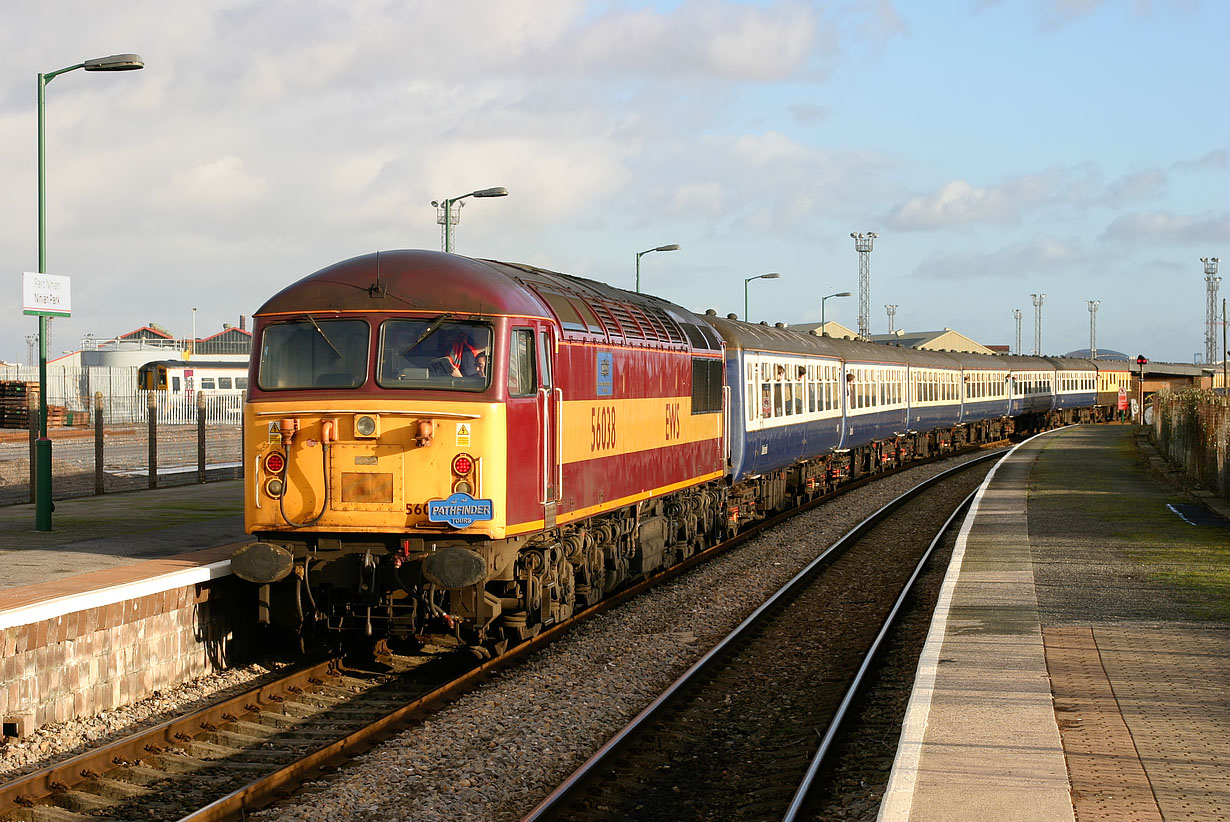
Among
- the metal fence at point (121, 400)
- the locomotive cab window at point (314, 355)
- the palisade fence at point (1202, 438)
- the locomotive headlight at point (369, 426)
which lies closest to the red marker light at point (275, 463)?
the locomotive cab window at point (314, 355)

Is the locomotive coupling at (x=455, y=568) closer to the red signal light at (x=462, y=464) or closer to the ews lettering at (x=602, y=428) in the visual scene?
the red signal light at (x=462, y=464)

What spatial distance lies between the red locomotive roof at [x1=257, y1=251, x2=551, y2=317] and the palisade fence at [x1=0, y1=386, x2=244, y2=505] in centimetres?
878

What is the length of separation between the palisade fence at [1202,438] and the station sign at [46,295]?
21679mm

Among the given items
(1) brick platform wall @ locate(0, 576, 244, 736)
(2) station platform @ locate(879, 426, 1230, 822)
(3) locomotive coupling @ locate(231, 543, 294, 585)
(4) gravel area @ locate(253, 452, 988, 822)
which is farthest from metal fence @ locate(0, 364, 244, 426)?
(2) station platform @ locate(879, 426, 1230, 822)

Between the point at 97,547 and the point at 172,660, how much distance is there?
3656mm

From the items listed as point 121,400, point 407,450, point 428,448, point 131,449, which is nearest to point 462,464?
point 428,448

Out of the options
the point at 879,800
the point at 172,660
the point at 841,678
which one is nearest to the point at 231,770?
the point at 172,660

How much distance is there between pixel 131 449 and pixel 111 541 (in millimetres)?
21162

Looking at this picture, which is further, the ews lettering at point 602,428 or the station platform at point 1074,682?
the ews lettering at point 602,428

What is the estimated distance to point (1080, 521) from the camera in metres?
23.0

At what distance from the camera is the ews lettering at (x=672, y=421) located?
16.8 metres

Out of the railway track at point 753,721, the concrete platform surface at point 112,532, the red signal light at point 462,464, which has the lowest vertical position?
the railway track at point 753,721

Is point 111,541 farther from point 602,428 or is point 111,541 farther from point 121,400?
point 121,400

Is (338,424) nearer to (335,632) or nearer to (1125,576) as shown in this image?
(335,632)
